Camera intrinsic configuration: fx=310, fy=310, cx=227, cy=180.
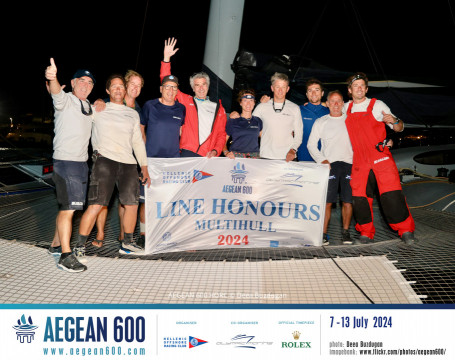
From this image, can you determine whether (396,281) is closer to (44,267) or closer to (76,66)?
(44,267)

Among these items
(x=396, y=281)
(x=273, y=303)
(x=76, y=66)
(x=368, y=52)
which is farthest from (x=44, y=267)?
(x=76, y=66)

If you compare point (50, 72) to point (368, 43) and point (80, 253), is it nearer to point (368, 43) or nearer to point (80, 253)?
point (80, 253)

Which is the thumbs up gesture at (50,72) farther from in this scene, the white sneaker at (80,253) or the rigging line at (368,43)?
the rigging line at (368,43)

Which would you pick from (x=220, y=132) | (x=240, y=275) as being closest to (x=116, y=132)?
(x=220, y=132)

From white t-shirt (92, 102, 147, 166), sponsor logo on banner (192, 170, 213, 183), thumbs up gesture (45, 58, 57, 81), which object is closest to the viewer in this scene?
thumbs up gesture (45, 58, 57, 81)

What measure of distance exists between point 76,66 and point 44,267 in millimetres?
12149

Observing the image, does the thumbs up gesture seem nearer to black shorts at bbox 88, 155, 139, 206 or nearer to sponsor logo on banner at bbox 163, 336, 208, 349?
black shorts at bbox 88, 155, 139, 206

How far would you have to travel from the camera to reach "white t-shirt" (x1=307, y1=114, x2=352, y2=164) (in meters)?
3.26

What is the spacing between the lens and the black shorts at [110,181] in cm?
270

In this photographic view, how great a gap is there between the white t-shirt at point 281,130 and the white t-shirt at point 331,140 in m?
0.20

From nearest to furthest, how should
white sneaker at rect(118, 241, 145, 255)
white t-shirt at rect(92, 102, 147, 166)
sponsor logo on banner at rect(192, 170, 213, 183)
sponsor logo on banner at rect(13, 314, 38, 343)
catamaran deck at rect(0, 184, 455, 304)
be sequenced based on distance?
sponsor logo on banner at rect(13, 314, 38, 343)
catamaran deck at rect(0, 184, 455, 304)
white t-shirt at rect(92, 102, 147, 166)
white sneaker at rect(118, 241, 145, 255)
sponsor logo on banner at rect(192, 170, 213, 183)

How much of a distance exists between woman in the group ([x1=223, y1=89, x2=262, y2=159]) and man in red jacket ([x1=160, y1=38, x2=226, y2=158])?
151 millimetres

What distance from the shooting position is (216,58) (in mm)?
6352

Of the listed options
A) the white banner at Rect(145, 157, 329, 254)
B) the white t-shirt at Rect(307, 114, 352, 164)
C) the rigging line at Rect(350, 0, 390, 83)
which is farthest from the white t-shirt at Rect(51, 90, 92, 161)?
the rigging line at Rect(350, 0, 390, 83)
